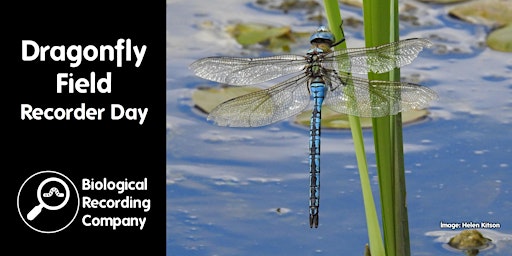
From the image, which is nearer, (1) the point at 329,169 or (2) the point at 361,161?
(2) the point at 361,161

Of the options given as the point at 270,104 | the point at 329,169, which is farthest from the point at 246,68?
the point at 329,169

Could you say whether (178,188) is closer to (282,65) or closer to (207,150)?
(207,150)

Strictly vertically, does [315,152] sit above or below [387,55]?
below

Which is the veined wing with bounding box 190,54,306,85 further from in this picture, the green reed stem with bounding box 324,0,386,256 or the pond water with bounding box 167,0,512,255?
the pond water with bounding box 167,0,512,255

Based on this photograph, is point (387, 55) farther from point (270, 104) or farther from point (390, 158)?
point (270, 104)
